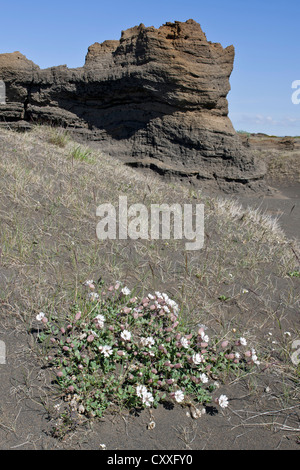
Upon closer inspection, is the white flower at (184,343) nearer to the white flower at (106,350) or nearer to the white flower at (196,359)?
the white flower at (196,359)

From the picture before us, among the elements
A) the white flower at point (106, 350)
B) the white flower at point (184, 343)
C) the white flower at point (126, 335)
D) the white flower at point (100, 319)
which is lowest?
the white flower at point (106, 350)

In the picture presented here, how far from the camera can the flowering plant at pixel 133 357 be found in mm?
2689

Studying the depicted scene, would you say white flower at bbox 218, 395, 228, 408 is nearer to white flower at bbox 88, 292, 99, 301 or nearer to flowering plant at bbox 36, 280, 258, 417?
flowering plant at bbox 36, 280, 258, 417

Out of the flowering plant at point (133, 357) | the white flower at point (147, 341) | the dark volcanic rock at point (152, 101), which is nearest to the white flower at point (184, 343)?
the flowering plant at point (133, 357)

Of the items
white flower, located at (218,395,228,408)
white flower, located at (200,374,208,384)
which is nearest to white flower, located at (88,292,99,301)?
white flower, located at (200,374,208,384)

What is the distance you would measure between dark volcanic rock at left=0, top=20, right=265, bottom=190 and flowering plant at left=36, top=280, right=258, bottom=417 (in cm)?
739

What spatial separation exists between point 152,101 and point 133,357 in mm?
8691

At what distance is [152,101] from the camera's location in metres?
10.5

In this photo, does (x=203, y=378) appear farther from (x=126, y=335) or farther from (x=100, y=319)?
(x=100, y=319)

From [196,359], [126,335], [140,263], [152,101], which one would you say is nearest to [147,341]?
[126,335]

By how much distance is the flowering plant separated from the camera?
2.69 metres

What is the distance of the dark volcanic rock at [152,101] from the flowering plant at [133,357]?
739 cm
